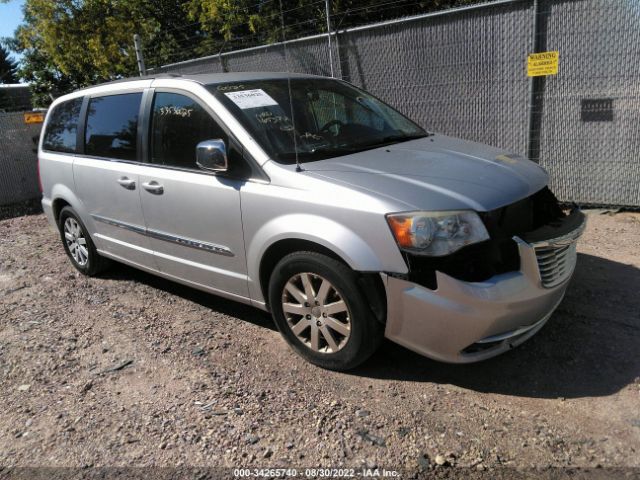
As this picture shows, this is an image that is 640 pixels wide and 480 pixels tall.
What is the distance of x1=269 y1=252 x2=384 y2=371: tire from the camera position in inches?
117

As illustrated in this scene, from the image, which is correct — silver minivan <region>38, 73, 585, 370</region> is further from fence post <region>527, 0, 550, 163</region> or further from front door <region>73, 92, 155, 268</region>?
fence post <region>527, 0, 550, 163</region>

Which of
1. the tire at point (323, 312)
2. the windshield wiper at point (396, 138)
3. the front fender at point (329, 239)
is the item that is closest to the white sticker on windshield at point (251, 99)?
the windshield wiper at point (396, 138)

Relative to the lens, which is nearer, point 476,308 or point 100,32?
point 476,308

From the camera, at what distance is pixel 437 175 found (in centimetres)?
312

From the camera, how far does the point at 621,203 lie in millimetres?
5863

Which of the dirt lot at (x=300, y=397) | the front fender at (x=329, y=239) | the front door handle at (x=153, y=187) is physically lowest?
the dirt lot at (x=300, y=397)

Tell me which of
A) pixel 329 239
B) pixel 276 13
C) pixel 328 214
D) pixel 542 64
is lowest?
pixel 329 239

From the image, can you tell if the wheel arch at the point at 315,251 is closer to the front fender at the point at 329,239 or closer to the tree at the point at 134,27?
the front fender at the point at 329,239

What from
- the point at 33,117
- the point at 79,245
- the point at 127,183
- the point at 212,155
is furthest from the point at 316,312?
the point at 33,117

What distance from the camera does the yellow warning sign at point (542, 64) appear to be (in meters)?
5.80

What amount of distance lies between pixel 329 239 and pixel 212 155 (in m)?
1.00

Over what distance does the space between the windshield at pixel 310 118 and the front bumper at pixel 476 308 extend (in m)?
1.17

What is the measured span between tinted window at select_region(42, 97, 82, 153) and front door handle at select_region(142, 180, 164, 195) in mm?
1441

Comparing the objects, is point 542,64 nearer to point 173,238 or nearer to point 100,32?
point 173,238
